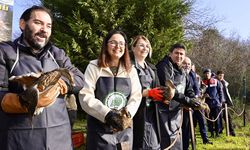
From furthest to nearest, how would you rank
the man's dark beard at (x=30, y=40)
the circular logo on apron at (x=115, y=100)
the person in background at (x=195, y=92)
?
the person in background at (x=195, y=92) → the circular logo on apron at (x=115, y=100) → the man's dark beard at (x=30, y=40)

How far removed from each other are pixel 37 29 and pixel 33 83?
1.44 feet

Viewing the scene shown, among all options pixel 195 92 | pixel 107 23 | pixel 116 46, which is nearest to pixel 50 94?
pixel 116 46

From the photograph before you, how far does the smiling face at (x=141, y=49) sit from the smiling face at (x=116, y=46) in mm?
838

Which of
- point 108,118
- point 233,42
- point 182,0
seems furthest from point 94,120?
point 233,42

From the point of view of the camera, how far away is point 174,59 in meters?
4.82

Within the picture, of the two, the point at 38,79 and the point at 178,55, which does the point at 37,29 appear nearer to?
the point at 38,79

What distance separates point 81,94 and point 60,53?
728 mm

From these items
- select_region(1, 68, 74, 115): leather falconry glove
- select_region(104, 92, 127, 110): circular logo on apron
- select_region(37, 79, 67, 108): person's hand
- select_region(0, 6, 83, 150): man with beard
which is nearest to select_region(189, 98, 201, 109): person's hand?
select_region(104, 92, 127, 110): circular logo on apron

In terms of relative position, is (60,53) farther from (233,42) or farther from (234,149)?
(233,42)

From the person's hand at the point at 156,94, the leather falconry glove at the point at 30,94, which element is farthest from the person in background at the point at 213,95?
the leather falconry glove at the point at 30,94

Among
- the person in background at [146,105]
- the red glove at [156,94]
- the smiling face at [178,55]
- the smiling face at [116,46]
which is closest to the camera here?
the smiling face at [116,46]

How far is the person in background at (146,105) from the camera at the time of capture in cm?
388

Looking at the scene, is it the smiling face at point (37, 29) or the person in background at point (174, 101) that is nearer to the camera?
the smiling face at point (37, 29)

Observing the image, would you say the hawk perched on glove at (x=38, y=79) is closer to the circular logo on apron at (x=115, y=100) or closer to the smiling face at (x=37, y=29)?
the smiling face at (x=37, y=29)
